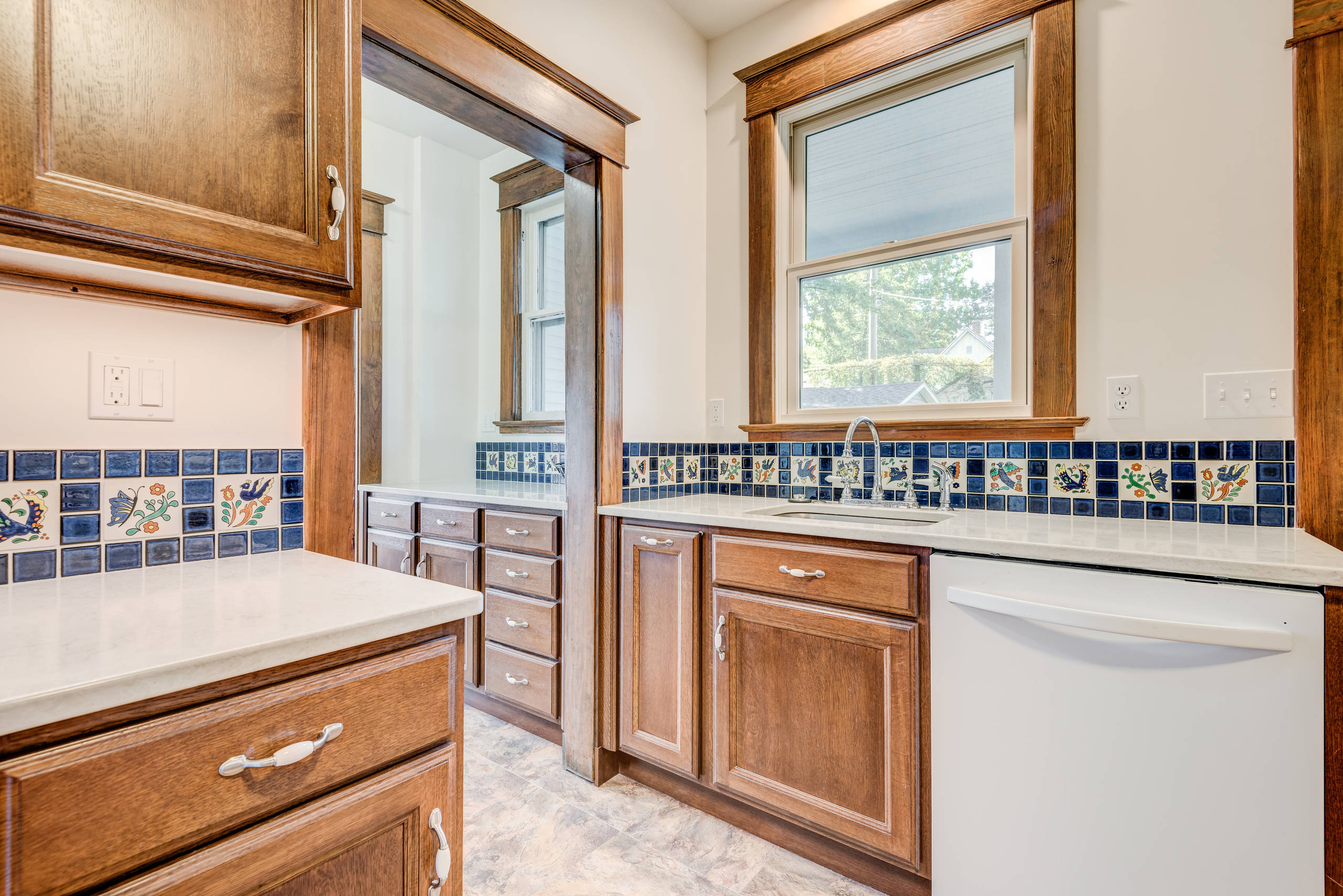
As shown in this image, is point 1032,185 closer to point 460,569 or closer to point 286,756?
point 286,756

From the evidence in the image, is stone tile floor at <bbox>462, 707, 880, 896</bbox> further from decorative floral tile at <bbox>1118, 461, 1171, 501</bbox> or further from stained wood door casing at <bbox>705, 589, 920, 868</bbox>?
decorative floral tile at <bbox>1118, 461, 1171, 501</bbox>

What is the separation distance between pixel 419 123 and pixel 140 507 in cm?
278

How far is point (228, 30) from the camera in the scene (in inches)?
38.0

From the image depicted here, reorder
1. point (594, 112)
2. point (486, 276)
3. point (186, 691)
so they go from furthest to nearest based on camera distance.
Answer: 1. point (486, 276)
2. point (594, 112)
3. point (186, 691)

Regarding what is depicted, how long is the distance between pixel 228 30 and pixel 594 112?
1217 mm

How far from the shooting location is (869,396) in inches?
87.5

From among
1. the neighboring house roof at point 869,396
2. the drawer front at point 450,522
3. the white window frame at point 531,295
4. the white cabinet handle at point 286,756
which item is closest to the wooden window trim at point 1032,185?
the neighboring house roof at point 869,396

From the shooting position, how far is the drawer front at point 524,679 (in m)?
2.25

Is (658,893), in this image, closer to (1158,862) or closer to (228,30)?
(1158,862)

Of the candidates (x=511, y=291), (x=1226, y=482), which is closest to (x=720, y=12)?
(x=511, y=291)

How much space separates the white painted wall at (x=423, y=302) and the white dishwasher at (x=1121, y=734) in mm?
2753

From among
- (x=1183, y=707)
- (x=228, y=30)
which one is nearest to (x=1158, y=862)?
(x=1183, y=707)

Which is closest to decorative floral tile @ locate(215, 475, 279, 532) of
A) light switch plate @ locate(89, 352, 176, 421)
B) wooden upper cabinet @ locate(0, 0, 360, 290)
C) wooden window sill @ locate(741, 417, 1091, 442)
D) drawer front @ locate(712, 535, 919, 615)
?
light switch plate @ locate(89, 352, 176, 421)

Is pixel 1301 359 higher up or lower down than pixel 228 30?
lower down
